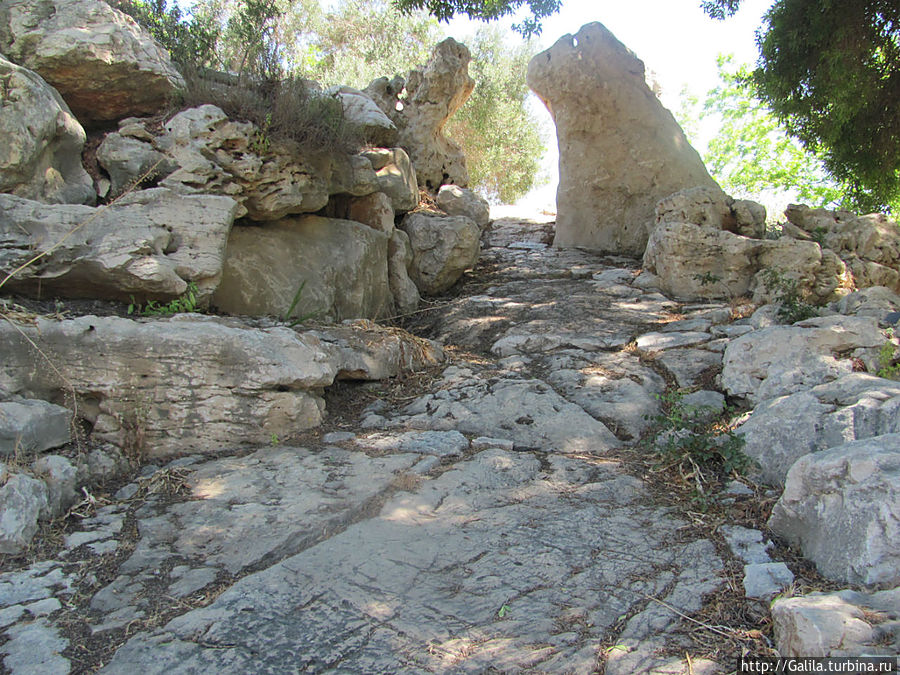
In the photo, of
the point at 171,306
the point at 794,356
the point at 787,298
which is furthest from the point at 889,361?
the point at 171,306

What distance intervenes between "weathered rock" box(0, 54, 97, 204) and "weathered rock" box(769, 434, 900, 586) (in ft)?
15.7

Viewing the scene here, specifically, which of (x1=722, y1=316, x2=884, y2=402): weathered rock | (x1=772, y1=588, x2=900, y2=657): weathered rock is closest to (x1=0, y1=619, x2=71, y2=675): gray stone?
(x1=772, y1=588, x2=900, y2=657): weathered rock

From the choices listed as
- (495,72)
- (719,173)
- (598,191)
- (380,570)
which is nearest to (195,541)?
(380,570)

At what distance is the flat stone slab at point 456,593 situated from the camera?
195 cm

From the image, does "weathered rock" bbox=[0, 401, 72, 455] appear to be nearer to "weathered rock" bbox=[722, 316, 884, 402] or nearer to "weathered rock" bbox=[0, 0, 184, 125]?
"weathered rock" bbox=[0, 0, 184, 125]

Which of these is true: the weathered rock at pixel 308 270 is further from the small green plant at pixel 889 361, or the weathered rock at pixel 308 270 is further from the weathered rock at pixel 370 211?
the small green plant at pixel 889 361

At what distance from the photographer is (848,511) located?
7.11ft

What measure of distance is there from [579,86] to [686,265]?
11.5 ft

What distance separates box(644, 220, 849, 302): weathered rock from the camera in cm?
608

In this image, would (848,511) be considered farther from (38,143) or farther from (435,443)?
(38,143)

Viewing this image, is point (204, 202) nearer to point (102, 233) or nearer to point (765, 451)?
point (102, 233)

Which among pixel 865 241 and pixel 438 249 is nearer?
pixel 865 241

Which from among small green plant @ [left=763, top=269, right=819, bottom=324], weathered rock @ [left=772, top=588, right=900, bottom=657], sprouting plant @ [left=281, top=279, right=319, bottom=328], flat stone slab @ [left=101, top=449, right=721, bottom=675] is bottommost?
flat stone slab @ [left=101, top=449, right=721, bottom=675]

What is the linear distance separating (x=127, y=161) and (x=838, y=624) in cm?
516
